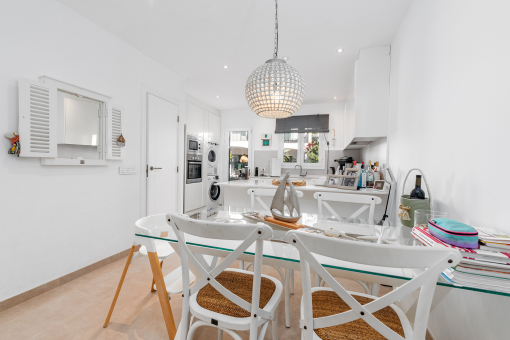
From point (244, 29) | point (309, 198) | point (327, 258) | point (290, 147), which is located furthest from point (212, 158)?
point (327, 258)

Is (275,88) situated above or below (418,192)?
above

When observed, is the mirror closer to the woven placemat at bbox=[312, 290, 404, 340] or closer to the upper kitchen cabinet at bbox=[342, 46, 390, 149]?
the woven placemat at bbox=[312, 290, 404, 340]

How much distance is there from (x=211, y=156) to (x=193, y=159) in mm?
727

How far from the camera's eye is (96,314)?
5.54 feet

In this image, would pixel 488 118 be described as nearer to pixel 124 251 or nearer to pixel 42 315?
pixel 42 315

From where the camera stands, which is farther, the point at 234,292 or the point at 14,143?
the point at 14,143

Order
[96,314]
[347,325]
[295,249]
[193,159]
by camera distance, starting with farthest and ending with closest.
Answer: [193,159] → [96,314] → [295,249] → [347,325]

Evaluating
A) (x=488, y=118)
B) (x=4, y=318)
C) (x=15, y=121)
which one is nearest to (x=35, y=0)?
(x=15, y=121)

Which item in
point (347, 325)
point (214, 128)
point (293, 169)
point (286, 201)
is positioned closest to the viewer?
point (347, 325)

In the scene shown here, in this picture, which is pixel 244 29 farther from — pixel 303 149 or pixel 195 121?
pixel 303 149

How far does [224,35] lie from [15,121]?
200 cm

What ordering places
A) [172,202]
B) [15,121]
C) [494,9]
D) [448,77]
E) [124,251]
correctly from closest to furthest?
1. [494,9]
2. [448,77]
3. [15,121]
4. [124,251]
5. [172,202]

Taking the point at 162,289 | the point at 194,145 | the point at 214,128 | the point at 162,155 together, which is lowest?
the point at 162,289

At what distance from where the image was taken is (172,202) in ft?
11.8
